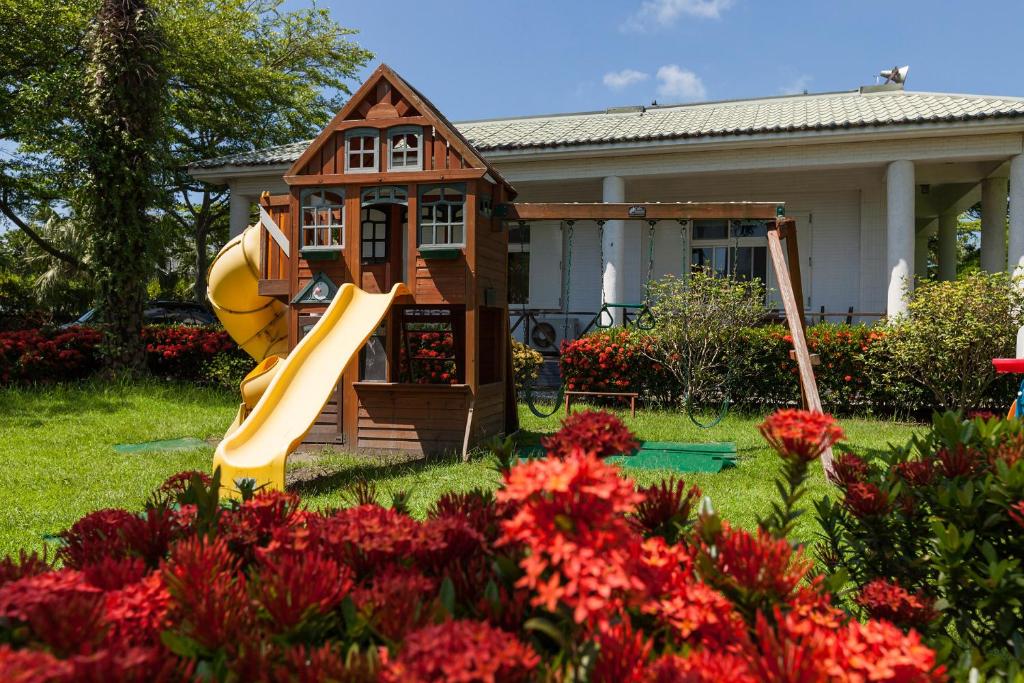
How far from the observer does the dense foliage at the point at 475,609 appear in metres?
1.07

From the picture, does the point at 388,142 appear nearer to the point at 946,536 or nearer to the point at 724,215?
the point at 724,215

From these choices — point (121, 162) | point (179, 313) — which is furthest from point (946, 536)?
point (179, 313)

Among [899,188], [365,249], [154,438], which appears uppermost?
[899,188]

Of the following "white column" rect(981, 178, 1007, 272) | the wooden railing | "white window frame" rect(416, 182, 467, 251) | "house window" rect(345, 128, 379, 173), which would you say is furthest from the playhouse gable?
"white column" rect(981, 178, 1007, 272)

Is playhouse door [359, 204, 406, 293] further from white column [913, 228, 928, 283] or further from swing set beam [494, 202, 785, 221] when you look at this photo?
white column [913, 228, 928, 283]

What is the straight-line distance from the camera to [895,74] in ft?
60.9

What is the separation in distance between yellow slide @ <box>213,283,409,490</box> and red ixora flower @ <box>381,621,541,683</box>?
489 cm

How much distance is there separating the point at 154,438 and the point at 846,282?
1359cm

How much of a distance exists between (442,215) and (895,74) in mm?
15489

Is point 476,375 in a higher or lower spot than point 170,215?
lower

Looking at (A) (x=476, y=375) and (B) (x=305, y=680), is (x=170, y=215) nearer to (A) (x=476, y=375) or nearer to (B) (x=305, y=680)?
(A) (x=476, y=375)

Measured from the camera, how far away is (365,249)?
933 cm

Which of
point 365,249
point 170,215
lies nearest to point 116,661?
point 365,249

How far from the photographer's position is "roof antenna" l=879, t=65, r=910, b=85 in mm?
18375
